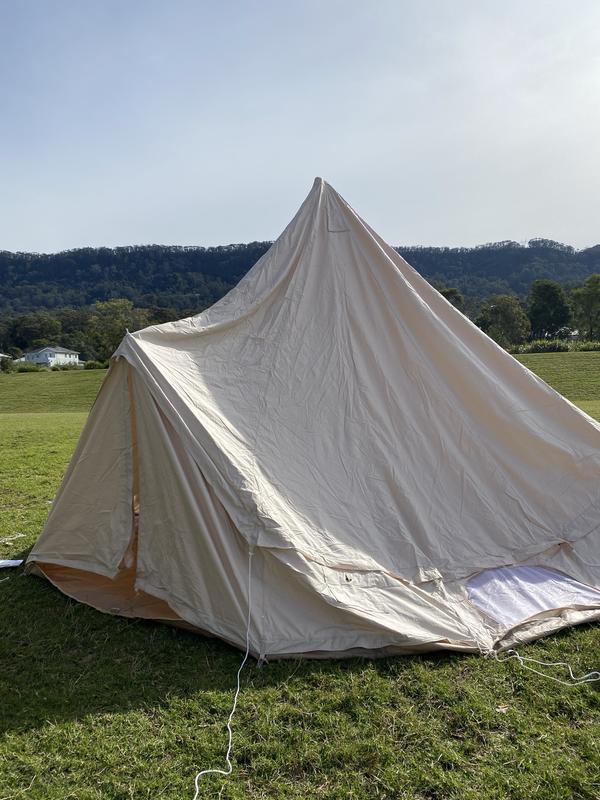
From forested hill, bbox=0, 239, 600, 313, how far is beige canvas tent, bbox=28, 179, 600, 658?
80.6 meters

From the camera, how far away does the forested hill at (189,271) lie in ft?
306

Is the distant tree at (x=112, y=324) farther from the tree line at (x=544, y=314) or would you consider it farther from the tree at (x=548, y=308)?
the tree at (x=548, y=308)

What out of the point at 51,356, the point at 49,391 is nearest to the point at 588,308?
the point at 49,391

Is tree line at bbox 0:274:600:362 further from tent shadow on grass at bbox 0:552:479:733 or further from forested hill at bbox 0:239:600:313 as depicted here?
tent shadow on grass at bbox 0:552:479:733

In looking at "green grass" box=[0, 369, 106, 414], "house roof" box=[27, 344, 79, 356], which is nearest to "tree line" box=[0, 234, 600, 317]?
"house roof" box=[27, 344, 79, 356]

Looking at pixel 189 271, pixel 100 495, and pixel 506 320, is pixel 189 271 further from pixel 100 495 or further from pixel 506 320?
pixel 100 495

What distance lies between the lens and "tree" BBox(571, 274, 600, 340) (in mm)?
57375

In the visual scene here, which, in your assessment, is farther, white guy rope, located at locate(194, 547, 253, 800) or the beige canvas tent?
the beige canvas tent

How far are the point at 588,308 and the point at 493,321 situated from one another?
9838 mm

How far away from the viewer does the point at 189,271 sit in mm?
103875

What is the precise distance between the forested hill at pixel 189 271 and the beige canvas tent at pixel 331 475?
80.6m

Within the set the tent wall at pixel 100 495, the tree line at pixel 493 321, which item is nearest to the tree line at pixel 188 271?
the tree line at pixel 493 321

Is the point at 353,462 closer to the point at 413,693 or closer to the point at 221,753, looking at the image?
the point at 413,693

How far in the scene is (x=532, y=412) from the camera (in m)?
5.18
